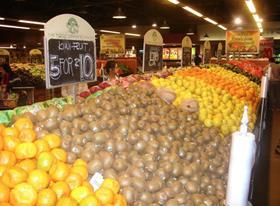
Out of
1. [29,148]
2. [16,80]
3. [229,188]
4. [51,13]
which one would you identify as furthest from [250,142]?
[51,13]

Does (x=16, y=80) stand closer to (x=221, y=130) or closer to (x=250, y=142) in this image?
(x=221, y=130)

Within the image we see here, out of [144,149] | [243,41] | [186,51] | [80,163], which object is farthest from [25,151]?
[243,41]

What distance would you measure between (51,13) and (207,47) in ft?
40.1

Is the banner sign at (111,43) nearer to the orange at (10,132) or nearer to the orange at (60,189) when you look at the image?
the orange at (10,132)

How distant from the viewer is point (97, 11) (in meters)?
20.9

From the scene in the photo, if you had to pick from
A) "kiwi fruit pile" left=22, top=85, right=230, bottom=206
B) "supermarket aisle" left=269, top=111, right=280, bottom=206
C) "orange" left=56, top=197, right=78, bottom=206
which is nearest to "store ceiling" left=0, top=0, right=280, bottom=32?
"supermarket aisle" left=269, top=111, right=280, bottom=206

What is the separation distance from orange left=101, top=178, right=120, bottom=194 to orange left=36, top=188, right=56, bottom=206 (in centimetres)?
32

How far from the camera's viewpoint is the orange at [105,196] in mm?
1673

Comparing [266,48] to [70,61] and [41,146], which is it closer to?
[70,61]

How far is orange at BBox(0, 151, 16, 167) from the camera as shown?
1.81 meters

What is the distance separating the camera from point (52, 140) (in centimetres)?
206

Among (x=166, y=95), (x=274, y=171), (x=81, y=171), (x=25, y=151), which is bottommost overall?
(x=274, y=171)

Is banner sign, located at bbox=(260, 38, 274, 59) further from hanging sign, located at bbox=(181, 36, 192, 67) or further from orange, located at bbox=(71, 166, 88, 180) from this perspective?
orange, located at bbox=(71, 166, 88, 180)

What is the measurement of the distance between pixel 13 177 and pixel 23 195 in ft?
0.44
